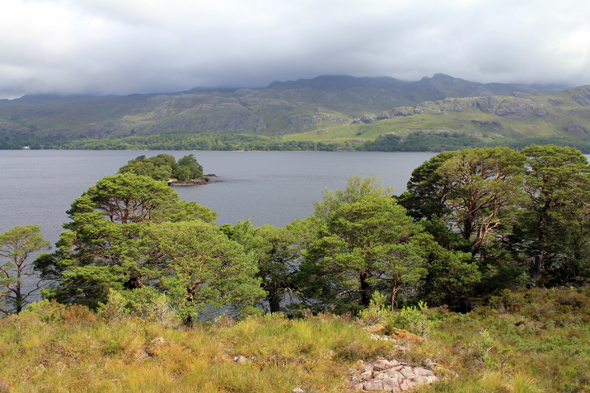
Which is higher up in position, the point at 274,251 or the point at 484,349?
the point at 484,349

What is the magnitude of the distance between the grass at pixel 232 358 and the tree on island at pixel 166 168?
364 feet

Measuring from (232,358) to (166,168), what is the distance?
126 metres

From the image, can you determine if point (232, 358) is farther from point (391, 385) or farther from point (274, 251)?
point (274, 251)

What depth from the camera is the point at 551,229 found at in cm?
2956

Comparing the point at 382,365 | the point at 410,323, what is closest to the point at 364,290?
the point at 410,323

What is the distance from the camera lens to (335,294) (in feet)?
93.8

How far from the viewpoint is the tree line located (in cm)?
2581

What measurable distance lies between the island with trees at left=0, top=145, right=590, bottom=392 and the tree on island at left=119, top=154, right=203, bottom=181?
275ft

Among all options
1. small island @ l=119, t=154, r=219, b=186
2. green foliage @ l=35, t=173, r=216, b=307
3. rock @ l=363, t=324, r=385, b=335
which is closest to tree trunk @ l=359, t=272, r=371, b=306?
rock @ l=363, t=324, r=385, b=335

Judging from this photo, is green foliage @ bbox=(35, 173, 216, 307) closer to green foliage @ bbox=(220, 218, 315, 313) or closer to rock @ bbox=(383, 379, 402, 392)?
green foliage @ bbox=(220, 218, 315, 313)

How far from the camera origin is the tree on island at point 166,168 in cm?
11506

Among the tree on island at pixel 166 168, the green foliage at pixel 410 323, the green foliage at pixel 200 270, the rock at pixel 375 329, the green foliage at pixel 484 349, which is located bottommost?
the green foliage at pixel 200 270

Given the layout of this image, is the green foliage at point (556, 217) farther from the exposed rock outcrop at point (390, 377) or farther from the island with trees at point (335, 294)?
the exposed rock outcrop at point (390, 377)

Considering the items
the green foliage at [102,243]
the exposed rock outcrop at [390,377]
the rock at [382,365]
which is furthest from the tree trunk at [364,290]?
the exposed rock outcrop at [390,377]
